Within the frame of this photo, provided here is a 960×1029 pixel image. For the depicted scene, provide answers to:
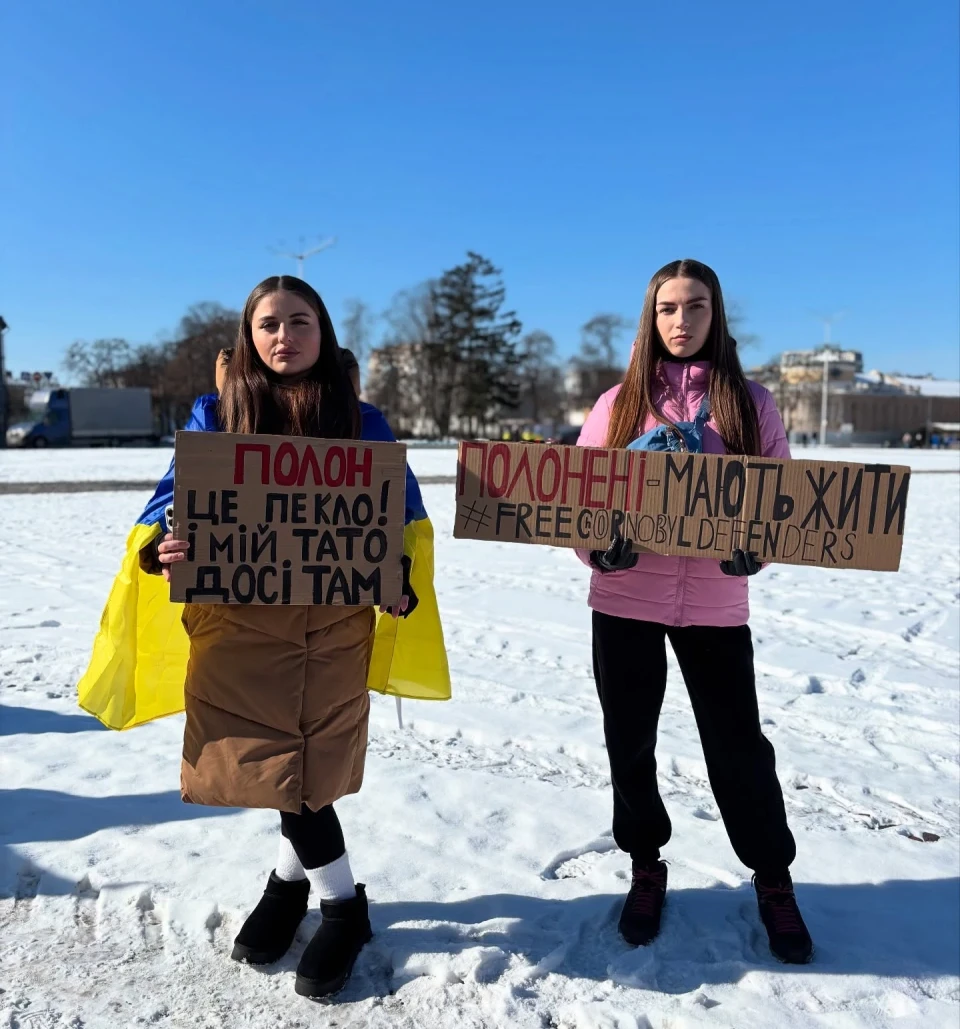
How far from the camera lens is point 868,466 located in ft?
7.93

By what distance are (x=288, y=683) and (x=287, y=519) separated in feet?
1.51

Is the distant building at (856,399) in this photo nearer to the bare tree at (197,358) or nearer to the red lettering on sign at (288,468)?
the bare tree at (197,358)

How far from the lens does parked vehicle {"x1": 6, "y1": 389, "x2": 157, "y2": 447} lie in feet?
143

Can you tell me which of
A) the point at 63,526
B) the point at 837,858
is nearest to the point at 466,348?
the point at 63,526

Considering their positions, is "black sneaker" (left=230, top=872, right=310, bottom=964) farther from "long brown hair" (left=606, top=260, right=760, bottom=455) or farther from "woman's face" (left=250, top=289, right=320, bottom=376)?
"long brown hair" (left=606, top=260, right=760, bottom=455)

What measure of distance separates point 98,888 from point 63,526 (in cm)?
985

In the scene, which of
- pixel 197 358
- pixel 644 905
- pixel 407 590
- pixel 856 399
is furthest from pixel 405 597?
pixel 856 399

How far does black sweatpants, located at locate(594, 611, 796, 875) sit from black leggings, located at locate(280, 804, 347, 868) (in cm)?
93

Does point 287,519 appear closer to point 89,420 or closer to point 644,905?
point 644,905

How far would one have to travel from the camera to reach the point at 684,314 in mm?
2533

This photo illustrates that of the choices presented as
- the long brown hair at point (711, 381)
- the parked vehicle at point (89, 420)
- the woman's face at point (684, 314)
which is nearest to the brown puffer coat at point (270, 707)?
the long brown hair at point (711, 381)

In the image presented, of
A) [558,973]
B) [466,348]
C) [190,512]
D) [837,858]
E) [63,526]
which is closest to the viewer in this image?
[190,512]

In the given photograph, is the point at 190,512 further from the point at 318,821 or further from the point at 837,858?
the point at 837,858

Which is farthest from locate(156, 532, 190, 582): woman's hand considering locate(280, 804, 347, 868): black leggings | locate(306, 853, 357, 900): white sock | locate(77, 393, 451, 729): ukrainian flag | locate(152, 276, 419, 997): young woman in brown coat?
locate(306, 853, 357, 900): white sock
